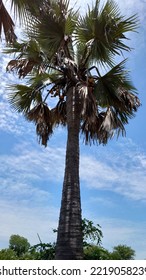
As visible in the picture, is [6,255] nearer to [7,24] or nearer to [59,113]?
[59,113]

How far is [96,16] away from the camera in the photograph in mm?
9625

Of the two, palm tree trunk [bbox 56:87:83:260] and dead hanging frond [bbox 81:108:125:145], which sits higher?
dead hanging frond [bbox 81:108:125:145]

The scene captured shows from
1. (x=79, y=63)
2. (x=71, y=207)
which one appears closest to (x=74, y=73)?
(x=79, y=63)

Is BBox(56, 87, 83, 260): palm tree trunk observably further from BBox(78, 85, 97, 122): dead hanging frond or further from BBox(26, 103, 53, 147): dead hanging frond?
BBox(26, 103, 53, 147): dead hanging frond

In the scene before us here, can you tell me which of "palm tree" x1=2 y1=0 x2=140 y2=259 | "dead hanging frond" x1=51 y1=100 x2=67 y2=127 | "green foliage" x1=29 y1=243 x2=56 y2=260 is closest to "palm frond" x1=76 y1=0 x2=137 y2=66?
"palm tree" x1=2 y1=0 x2=140 y2=259

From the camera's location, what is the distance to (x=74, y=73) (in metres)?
9.97

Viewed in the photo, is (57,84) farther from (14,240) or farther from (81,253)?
(14,240)

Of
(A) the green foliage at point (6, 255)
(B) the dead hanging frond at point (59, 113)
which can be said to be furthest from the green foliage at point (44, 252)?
(B) the dead hanging frond at point (59, 113)

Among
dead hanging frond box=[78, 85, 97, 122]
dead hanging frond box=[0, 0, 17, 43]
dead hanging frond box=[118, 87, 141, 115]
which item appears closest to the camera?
dead hanging frond box=[0, 0, 17, 43]

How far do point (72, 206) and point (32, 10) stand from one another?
15.4 ft

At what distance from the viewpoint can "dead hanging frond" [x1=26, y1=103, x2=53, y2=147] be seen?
11.3 metres

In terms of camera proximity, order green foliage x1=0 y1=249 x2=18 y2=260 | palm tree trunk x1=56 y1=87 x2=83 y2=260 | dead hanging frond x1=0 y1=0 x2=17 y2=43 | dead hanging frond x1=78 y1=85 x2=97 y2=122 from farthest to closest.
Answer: green foliage x1=0 y1=249 x2=18 y2=260, dead hanging frond x1=78 y1=85 x2=97 y2=122, palm tree trunk x1=56 y1=87 x2=83 y2=260, dead hanging frond x1=0 y1=0 x2=17 y2=43

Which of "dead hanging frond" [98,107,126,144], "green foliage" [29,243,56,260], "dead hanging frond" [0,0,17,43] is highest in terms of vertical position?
"dead hanging frond" [0,0,17,43]

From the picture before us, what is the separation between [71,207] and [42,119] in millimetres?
3957
